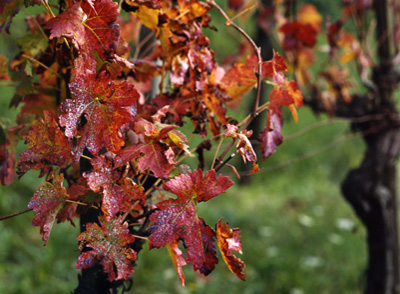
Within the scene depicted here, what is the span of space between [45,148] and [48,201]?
9 cm

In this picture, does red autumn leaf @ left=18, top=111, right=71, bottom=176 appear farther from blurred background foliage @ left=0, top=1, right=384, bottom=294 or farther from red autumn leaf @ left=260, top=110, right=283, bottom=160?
blurred background foliage @ left=0, top=1, right=384, bottom=294

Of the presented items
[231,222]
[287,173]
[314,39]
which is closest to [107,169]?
[314,39]

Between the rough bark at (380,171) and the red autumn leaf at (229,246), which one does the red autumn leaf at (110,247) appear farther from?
the rough bark at (380,171)

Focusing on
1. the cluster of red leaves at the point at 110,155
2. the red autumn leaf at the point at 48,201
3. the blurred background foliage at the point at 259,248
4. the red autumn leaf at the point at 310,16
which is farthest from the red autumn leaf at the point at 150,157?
the red autumn leaf at the point at 310,16

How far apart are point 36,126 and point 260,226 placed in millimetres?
2694

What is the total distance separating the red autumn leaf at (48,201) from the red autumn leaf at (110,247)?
0.06 meters

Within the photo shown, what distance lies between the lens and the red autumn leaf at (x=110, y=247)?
66cm

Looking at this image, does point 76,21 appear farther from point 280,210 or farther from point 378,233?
point 280,210

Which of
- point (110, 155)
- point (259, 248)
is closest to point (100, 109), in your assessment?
point (110, 155)

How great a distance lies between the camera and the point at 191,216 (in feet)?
2.24

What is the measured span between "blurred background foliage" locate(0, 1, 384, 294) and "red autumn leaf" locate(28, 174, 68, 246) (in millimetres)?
1205

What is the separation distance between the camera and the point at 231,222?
316 centimetres

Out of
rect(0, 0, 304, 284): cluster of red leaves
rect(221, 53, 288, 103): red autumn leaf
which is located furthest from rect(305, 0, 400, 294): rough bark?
rect(0, 0, 304, 284): cluster of red leaves

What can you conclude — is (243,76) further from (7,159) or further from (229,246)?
(7,159)
